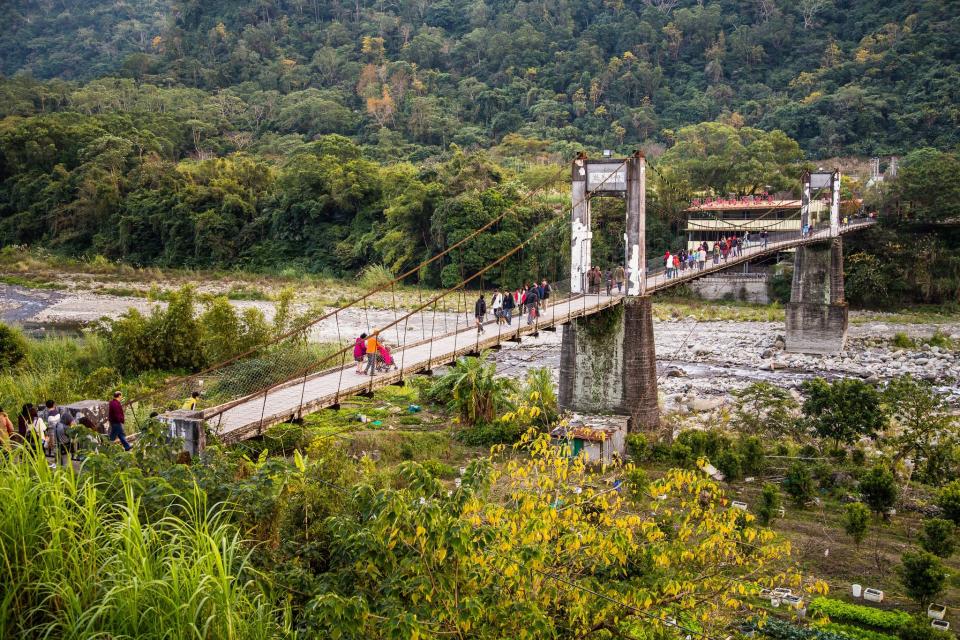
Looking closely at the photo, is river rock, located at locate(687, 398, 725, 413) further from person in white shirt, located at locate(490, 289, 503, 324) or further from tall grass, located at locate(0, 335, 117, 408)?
tall grass, located at locate(0, 335, 117, 408)

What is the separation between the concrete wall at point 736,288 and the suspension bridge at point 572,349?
44.1ft

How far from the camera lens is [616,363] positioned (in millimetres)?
14203

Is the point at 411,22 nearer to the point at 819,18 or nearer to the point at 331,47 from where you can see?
the point at 331,47

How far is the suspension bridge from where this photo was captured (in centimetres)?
890

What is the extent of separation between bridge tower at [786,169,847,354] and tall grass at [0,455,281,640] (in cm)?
2273

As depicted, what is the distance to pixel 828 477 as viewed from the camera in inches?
447

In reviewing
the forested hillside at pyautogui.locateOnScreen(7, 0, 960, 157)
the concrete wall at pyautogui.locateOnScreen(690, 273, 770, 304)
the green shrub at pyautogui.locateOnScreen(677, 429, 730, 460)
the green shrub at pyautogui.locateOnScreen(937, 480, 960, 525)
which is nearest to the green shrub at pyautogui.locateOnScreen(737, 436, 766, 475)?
the green shrub at pyautogui.locateOnScreen(677, 429, 730, 460)

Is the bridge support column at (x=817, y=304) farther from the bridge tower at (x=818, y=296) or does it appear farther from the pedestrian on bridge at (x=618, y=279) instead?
the pedestrian on bridge at (x=618, y=279)

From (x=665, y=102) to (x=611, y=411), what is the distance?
49327mm

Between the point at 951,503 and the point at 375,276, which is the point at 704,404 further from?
the point at 375,276

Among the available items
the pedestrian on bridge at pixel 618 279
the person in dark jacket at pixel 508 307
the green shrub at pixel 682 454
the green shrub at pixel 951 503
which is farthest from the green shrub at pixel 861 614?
the pedestrian on bridge at pixel 618 279

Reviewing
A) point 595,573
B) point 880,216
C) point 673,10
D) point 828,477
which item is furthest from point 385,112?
point 595,573

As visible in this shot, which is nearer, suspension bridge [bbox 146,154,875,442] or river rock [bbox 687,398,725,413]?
suspension bridge [bbox 146,154,875,442]

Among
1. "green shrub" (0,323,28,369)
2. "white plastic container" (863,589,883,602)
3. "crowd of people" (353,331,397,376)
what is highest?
"crowd of people" (353,331,397,376)
